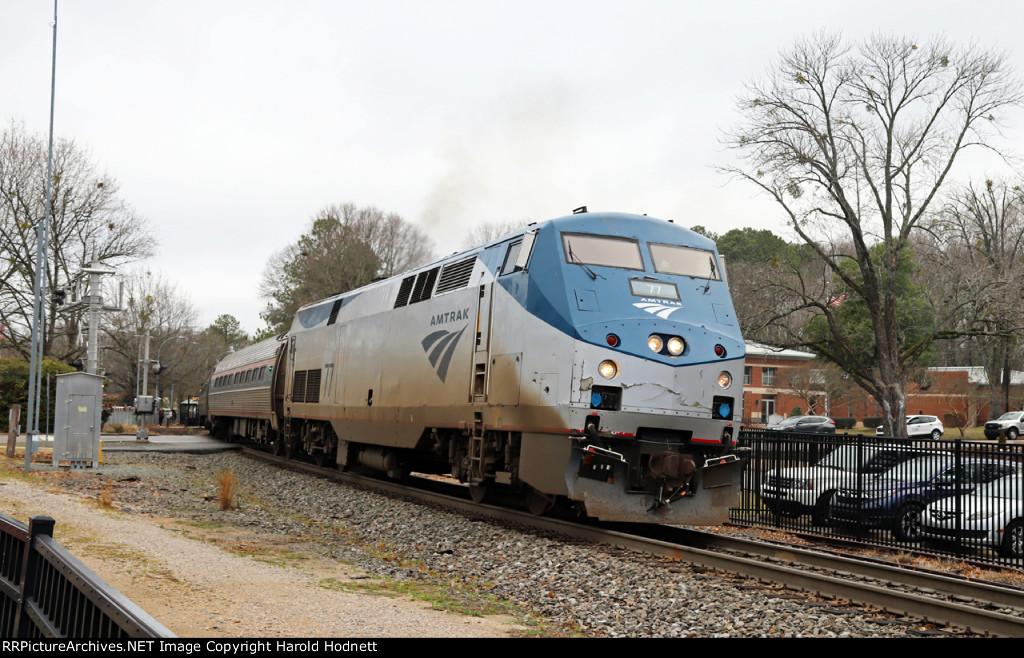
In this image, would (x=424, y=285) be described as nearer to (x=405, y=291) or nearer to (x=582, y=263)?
(x=405, y=291)

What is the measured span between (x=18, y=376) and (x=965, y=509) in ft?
126

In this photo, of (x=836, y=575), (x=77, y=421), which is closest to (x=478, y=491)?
(x=836, y=575)

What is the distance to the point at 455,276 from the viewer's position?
50.1 feet

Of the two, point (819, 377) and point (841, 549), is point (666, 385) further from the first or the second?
point (819, 377)

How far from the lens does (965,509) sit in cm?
1280

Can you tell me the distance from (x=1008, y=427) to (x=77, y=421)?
49418 mm

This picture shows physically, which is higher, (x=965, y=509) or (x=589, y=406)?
(x=589, y=406)

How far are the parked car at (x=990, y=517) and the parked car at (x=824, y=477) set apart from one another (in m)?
1.03

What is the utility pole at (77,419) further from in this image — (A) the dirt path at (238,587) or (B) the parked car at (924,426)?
(B) the parked car at (924,426)

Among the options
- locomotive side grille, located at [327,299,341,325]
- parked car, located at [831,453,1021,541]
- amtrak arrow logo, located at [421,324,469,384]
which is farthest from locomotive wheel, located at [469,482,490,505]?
locomotive side grille, located at [327,299,341,325]

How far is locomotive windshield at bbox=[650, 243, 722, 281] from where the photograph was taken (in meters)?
12.9

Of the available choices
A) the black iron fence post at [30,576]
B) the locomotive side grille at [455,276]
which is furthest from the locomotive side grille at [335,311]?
the black iron fence post at [30,576]
